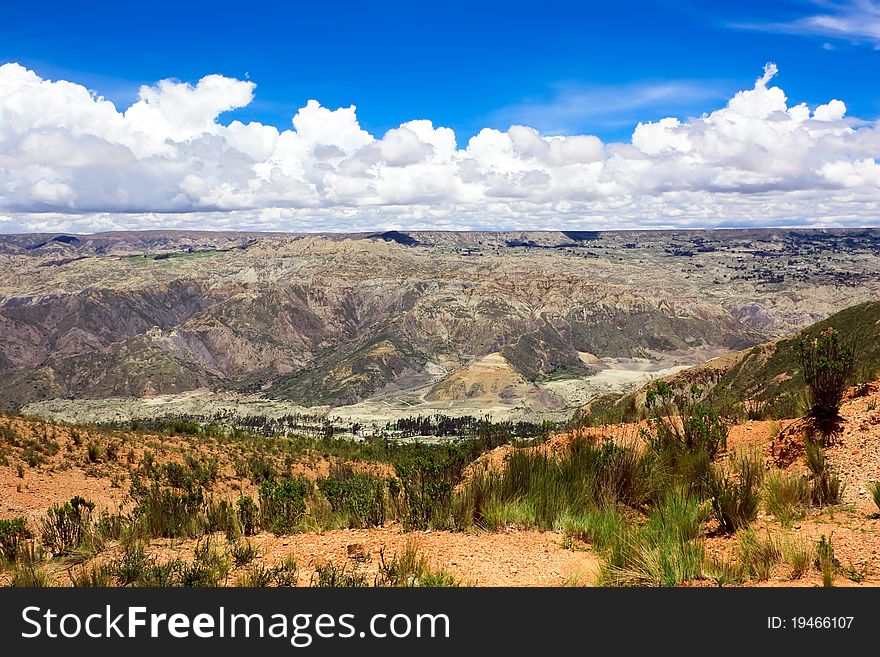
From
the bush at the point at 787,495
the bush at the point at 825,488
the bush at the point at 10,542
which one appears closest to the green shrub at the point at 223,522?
the bush at the point at 10,542

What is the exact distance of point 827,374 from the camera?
11.3 m

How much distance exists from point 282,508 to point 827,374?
35.9 ft

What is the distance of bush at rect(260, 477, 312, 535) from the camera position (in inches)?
363

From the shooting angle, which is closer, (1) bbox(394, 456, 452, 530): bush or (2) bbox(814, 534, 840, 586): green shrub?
(2) bbox(814, 534, 840, 586): green shrub

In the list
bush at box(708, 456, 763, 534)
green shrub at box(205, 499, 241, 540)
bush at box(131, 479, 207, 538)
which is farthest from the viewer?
bush at box(131, 479, 207, 538)

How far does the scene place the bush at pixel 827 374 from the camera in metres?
11.1

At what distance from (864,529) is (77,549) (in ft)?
Answer: 36.2

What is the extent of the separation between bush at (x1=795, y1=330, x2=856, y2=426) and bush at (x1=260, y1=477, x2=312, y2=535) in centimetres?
1026

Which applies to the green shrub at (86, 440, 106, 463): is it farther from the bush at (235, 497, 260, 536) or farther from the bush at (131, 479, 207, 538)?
the bush at (235, 497, 260, 536)

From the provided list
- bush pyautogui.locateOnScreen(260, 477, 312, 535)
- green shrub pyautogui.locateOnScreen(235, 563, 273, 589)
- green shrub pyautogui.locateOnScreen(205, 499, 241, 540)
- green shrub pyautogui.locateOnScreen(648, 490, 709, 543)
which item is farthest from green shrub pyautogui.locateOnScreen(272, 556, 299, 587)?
green shrub pyautogui.locateOnScreen(648, 490, 709, 543)

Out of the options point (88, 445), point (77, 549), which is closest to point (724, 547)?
point (77, 549)

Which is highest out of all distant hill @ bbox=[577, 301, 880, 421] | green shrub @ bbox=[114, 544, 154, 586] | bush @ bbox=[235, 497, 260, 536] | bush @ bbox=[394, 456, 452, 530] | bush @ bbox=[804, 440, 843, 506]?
bush @ bbox=[804, 440, 843, 506]

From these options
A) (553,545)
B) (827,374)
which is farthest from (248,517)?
(827,374)
